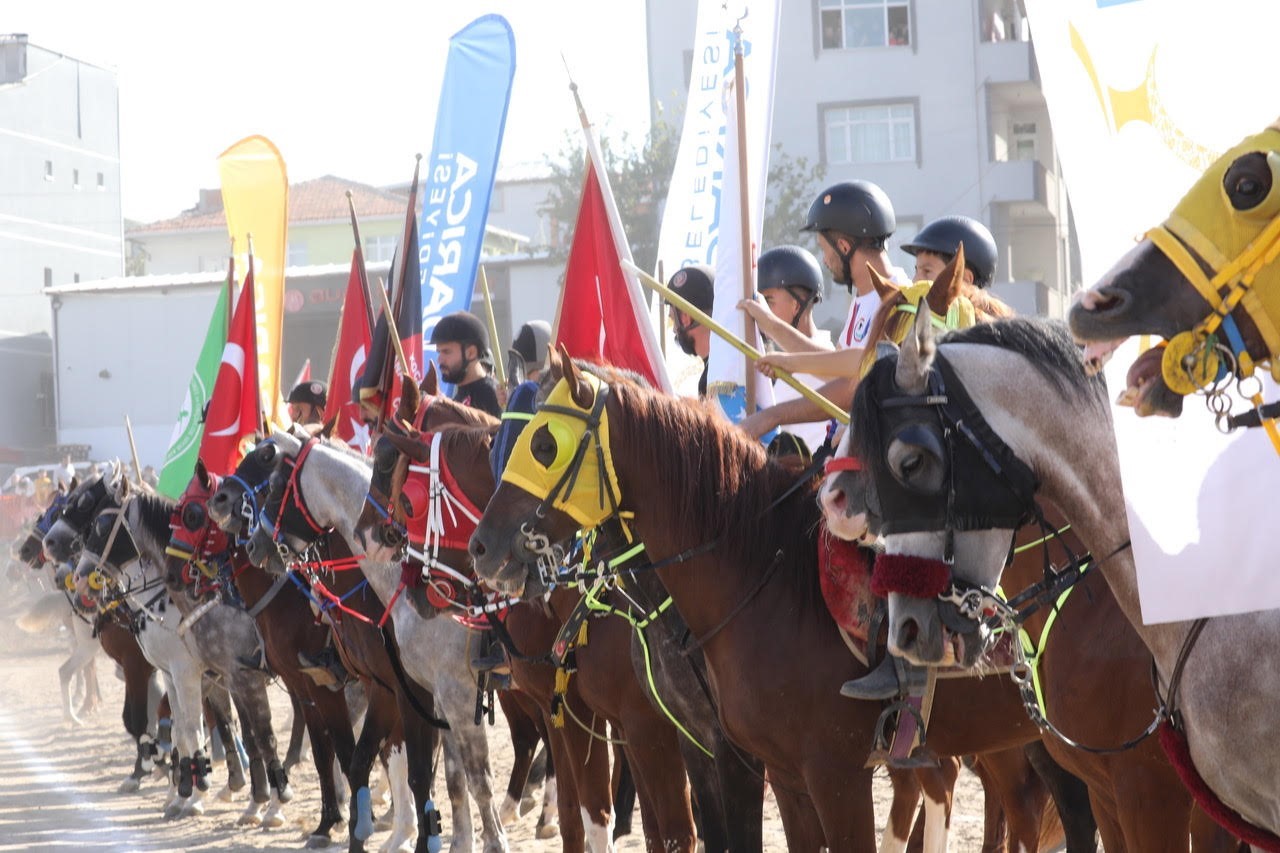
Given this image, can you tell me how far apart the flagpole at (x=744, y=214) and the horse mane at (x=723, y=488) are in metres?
1.03

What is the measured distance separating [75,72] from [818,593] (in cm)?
5577

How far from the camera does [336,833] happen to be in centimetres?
1122

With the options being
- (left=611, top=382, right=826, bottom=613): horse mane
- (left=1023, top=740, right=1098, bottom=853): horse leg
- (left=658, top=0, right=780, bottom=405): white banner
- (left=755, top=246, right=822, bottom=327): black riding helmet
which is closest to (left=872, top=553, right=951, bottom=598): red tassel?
(left=611, top=382, right=826, bottom=613): horse mane

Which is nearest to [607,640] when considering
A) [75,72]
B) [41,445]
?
[41,445]

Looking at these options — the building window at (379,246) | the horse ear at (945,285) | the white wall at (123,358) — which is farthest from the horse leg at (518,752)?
the building window at (379,246)

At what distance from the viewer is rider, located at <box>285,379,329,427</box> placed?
1476 cm

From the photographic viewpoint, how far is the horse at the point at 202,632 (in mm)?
12141

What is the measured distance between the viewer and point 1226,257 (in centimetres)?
306

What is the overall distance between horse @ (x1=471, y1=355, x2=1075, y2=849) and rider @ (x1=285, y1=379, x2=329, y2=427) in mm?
9053

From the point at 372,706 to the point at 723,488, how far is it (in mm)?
4987

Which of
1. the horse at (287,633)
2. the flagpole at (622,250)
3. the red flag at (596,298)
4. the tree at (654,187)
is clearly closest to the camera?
the flagpole at (622,250)

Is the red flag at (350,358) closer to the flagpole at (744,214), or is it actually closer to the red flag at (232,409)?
the red flag at (232,409)

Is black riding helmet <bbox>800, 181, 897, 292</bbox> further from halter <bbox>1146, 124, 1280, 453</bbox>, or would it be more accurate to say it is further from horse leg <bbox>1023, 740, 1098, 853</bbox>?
halter <bbox>1146, 124, 1280, 453</bbox>

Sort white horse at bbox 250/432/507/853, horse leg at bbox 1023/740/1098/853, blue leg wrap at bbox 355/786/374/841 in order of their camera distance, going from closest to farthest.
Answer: horse leg at bbox 1023/740/1098/853, white horse at bbox 250/432/507/853, blue leg wrap at bbox 355/786/374/841
